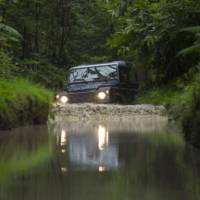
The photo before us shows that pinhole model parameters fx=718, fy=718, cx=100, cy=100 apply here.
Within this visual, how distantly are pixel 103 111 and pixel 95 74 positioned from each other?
18.3ft

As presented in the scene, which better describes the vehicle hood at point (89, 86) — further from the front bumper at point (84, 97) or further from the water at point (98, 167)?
the water at point (98, 167)

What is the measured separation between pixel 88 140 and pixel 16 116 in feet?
14.9

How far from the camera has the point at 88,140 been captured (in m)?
13.4

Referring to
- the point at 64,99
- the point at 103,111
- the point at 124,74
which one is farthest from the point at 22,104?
the point at 124,74

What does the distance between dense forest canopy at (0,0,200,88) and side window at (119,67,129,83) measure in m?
0.55

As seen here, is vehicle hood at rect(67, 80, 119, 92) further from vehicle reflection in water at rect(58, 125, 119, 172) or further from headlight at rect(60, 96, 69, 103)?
vehicle reflection in water at rect(58, 125, 119, 172)

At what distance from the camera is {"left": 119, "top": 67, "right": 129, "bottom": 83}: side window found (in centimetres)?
2931

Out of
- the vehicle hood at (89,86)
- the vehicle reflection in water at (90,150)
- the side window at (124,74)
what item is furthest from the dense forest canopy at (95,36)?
the vehicle reflection in water at (90,150)

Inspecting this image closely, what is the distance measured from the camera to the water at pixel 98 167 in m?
7.25

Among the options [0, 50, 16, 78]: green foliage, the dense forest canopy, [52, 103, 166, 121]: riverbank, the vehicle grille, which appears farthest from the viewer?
the vehicle grille

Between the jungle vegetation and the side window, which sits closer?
the jungle vegetation

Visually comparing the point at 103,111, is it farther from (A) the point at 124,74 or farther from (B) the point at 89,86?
(A) the point at 124,74

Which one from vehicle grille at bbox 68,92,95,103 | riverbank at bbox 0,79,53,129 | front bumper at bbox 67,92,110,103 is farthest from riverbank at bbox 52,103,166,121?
vehicle grille at bbox 68,92,95,103

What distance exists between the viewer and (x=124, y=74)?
1171 inches
